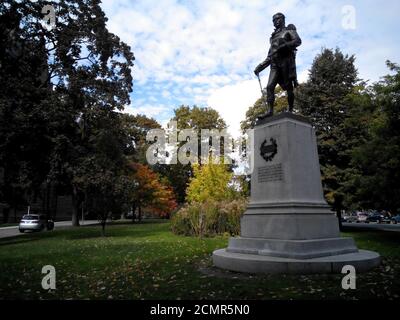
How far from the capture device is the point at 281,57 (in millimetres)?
10531

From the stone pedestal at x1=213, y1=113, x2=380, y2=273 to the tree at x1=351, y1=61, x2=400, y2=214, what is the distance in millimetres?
6929

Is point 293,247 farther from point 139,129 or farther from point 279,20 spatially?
point 139,129

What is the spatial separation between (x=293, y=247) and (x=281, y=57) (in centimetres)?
537

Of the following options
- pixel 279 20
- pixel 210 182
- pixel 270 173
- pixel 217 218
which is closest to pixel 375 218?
pixel 210 182

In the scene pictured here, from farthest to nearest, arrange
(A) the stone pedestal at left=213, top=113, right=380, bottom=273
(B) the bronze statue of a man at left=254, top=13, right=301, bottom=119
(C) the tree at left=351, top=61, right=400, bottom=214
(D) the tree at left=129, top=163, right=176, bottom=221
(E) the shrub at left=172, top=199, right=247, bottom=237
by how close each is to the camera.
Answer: (D) the tree at left=129, top=163, right=176, bottom=221 → (E) the shrub at left=172, top=199, right=247, bottom=237 → (C) the tree at left=351, top=61, right=400, bottom=214 → (B) the bronze statue of a man at left=254, top=13, right=301, bottom=119 → (A) the stone pedestal at left=213, top=113, right=380, bottom=273

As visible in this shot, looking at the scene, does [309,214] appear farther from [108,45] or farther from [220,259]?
[108,45]

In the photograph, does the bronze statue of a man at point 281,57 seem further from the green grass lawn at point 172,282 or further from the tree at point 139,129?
the tree at point 139,129

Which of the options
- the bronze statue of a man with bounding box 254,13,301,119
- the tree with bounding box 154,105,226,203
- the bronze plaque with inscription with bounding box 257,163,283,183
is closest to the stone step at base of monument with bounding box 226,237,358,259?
the bronze plaque with inscription with bounding box 257,163,283,183

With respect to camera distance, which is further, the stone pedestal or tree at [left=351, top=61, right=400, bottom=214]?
tree at [left=351, top=61, right=400, bottom=214]

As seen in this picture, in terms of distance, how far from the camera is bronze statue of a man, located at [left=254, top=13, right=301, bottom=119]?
10.2 metres

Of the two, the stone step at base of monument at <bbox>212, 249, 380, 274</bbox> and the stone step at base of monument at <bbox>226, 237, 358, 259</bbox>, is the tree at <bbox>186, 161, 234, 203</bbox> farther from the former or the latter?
the stone step at base of monument at <bbox>212, 249, 380, 274</bbox>

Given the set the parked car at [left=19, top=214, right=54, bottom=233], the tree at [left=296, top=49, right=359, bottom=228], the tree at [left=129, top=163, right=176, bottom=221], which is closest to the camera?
the tree at [left=296, top=49, right=359, bottom=228]
